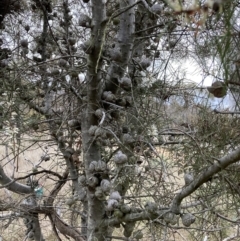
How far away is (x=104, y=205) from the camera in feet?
3.72

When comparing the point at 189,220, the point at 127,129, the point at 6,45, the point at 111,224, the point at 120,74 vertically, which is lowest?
the point at 189,220

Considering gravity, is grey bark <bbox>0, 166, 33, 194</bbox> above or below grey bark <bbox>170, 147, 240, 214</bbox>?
above

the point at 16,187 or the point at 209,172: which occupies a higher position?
the point at 16,187

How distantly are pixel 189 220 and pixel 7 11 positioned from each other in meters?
1.05

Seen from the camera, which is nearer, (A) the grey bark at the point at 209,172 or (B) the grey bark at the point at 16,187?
(A) the grey bark at the point at 209,172

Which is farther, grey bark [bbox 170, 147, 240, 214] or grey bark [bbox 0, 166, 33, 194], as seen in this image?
grey bark [bbox 0, 166, 33, 194]

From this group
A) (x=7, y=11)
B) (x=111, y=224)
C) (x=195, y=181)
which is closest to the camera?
(x=195, y=181)

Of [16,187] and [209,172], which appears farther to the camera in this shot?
[16,187]

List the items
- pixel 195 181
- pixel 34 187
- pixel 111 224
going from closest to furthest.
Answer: pixel 195 181, pixel 111 224, pixel 34 187

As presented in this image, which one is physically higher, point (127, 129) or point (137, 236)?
point (127, 129)

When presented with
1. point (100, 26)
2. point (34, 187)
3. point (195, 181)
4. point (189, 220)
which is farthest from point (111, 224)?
point (34, 187)

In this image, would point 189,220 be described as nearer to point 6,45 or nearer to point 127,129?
point 127,129

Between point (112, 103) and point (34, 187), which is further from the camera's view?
point (34, 187)

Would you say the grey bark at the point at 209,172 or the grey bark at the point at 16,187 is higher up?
the grey bark at the point at 16,187
